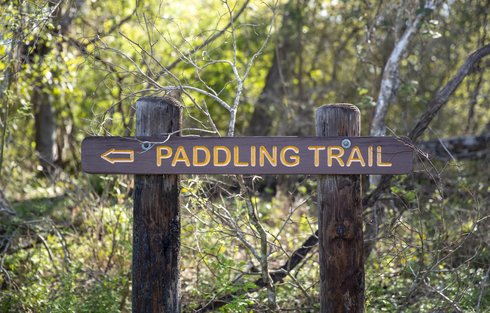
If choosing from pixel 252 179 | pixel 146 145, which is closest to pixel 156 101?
pixel 146 145

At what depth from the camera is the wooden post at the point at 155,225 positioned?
428cm

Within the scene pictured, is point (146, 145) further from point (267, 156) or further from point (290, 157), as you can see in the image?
point (290, 157)

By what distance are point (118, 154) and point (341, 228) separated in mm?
1405

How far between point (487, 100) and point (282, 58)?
412 centimetres

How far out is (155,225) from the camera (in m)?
4.28

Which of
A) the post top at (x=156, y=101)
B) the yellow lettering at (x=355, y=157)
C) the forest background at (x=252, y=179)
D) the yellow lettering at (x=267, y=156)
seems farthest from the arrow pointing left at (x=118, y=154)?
the yellow lettering at (x=355, y=157)

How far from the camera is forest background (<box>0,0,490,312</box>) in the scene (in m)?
5.35

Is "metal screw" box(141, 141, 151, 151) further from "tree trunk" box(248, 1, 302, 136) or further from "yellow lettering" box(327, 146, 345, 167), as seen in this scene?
"tree trunk" box(248, 1, 302, 136)

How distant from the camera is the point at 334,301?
4.21m

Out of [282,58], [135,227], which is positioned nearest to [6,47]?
[135,227]

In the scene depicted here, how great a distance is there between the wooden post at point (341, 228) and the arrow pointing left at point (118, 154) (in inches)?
44.7

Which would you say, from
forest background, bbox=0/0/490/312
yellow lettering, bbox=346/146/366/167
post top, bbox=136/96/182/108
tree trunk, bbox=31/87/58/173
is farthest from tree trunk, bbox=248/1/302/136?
yellow lettering, bbox=346/146/366/167

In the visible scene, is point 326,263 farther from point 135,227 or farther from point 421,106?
point 421,106

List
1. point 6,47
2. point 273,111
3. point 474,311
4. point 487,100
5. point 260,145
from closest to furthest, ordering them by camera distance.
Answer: point 260,145 < point 474,311 < point 6,47 < point 487,100 < point 273,111
